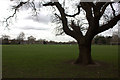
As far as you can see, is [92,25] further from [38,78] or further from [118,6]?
[38,78]

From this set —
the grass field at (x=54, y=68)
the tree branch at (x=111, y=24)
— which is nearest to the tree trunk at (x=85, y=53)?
the grass field at (x=54, y=68)

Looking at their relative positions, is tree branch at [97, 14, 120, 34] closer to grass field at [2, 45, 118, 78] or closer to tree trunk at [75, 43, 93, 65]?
tree trunk at [75, 43, 93, 65]

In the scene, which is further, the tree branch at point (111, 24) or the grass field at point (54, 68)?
the tree branch at point (111, 24)

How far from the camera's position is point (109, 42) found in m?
129

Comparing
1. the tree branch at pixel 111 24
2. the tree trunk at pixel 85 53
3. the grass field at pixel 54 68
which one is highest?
the tree branch at pixel 111 24

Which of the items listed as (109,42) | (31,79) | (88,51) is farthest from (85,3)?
(109,42)

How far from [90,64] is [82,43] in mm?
2181

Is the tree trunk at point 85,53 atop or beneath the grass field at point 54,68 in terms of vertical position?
atop

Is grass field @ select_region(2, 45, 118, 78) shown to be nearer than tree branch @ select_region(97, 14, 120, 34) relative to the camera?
Yes

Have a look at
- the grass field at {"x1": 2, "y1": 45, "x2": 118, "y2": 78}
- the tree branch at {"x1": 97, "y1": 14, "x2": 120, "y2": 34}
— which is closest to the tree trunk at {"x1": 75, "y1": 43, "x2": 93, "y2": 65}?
the grass field at {"x1": 2, "y1": 45, "x2": 118, "y2": 78}

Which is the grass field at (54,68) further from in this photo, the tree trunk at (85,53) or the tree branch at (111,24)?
the tree branch at (111,24)

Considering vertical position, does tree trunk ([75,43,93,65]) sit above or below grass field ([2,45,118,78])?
above

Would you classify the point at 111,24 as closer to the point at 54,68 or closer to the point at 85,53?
the point at 85,53

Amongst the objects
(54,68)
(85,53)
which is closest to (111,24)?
(85,53)
